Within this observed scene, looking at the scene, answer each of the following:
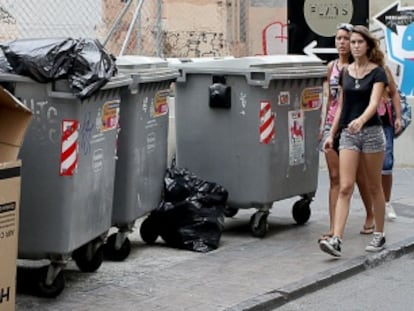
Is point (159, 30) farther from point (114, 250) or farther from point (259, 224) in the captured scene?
point (114, 250)

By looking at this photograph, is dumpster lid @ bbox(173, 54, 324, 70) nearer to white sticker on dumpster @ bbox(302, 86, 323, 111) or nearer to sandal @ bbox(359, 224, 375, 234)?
white sticker on dumpster @ bbox(302, 86, 323, 111)

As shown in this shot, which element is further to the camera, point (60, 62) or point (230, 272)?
point (230, 272)

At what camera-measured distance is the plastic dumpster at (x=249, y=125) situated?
871cm

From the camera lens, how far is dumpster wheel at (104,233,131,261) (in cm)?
790

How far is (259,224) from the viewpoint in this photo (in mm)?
8930

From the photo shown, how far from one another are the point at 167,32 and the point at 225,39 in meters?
0.95

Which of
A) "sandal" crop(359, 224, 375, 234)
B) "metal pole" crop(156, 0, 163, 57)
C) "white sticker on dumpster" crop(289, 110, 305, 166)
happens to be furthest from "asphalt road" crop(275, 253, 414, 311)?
"metal pole" crop(156, 0, 163, 57)

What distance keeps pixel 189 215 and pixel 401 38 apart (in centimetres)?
688

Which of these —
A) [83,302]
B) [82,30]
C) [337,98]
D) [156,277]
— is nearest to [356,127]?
[337,98]

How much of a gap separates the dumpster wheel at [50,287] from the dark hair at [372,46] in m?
3.22

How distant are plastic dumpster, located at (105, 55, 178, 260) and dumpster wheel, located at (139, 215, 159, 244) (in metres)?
0.19

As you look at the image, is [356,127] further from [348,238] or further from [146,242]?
[146,242]

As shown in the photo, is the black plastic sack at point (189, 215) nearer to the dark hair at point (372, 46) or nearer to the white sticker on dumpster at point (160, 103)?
the white sticker on dumpster at point (160, 103)

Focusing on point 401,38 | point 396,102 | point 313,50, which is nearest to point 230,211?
point 396,102
